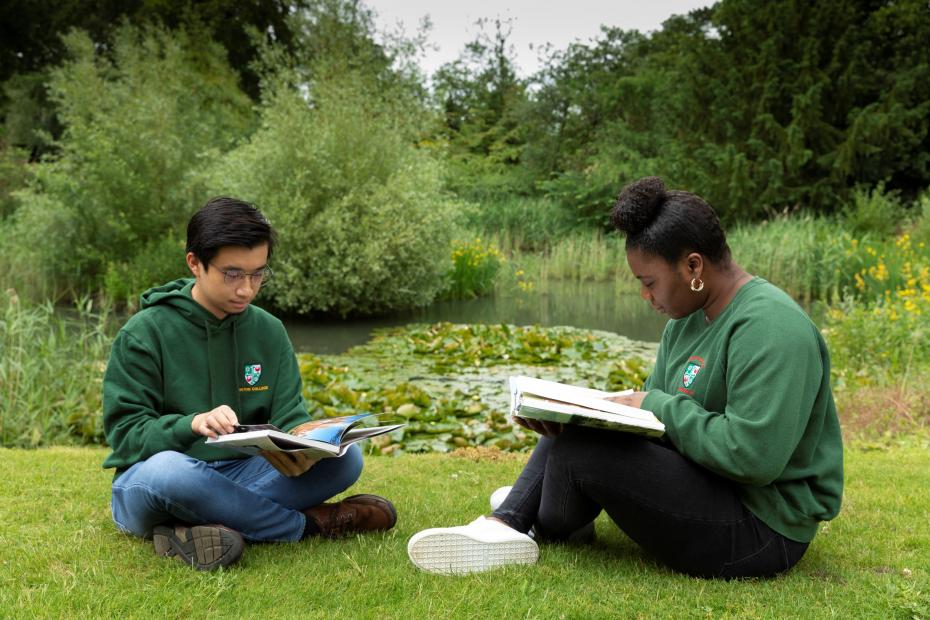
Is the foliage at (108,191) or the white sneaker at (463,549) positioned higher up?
the foliage at (108,191)

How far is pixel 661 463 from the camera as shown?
8.32ft

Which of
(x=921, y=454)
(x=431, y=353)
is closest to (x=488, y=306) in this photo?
(x=431, y=353)

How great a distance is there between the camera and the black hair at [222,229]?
9.61 feet

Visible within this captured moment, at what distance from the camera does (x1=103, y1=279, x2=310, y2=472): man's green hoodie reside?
2908mm

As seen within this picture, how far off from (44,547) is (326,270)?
30.8 feet

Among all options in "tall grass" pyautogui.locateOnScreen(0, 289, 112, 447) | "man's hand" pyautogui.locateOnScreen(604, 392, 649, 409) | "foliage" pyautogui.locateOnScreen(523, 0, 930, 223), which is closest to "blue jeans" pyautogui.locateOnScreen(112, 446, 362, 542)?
"man's hand" pyautogui.locateOnScreen(604, 392, 649, 409)

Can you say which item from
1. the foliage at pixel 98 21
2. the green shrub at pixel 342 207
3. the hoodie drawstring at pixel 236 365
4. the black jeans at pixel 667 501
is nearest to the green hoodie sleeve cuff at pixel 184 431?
the hoodie drawstring at pixel 236 365

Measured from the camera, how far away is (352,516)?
10.5 ft

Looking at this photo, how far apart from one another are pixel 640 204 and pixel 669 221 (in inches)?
3.8

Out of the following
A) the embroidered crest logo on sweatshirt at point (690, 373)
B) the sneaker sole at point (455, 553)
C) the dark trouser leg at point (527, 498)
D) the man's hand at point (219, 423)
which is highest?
the embroidered crest logo on sweatshirt at point (690, 373)

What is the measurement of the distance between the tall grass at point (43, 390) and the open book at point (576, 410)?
4.14 m

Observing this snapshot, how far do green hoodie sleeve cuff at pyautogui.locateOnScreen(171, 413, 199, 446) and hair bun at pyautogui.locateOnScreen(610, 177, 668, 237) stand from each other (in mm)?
1517

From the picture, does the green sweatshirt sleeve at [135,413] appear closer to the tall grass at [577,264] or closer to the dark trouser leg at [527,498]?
the dark trouser leg at [527,498]

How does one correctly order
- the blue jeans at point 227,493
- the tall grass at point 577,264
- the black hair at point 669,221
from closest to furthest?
the black hair at point 669,221 < the blue jeans at point 227,493 < the tall grass at point 577,264
